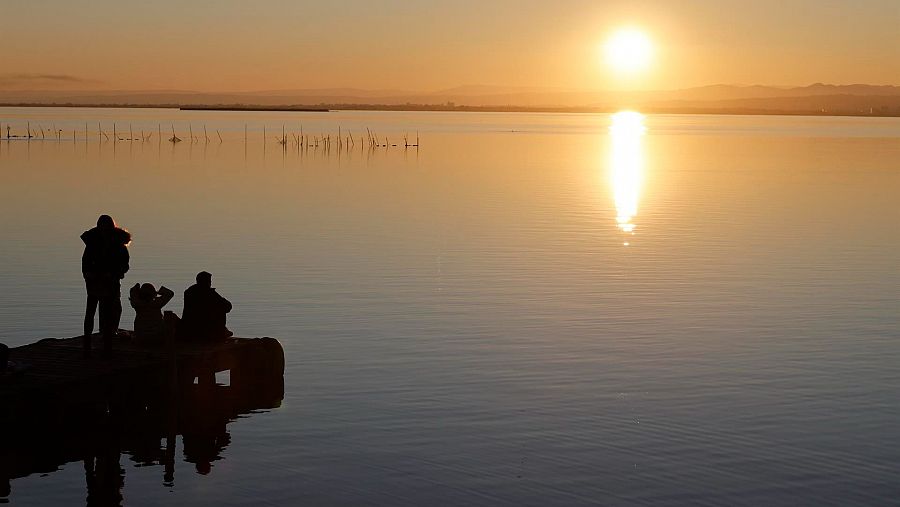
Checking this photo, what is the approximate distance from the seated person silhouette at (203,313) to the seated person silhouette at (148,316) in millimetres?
945

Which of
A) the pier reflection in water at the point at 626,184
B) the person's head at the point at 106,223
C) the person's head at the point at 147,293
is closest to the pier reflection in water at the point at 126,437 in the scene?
the person's head at the point at 147,293

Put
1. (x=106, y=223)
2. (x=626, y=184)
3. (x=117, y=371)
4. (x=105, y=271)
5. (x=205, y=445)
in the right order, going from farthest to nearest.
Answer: (x=626, y=184)
(x=105, y=271)
(x=106, y=223)
(x=117, y=371)
(x=205, y=445)

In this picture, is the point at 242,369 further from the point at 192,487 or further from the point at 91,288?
the point at 192,487

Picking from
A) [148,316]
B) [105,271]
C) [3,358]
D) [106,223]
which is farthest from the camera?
[148,316]

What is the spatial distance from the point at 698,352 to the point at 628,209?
136 feet

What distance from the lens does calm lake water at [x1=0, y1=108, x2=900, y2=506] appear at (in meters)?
18.3

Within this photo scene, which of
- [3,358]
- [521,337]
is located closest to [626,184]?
[521,337]

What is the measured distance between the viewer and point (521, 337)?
1142 inches

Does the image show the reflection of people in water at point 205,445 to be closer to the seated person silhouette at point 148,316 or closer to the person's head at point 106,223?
the seated person silhouette at point 148,316

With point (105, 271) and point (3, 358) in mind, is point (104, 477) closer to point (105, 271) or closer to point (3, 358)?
point (3, 358)

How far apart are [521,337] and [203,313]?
28.6ft

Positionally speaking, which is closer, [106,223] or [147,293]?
[106,223]

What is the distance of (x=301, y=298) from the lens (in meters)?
33.9

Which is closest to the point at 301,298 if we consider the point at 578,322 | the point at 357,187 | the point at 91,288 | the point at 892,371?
the point at 578,322
